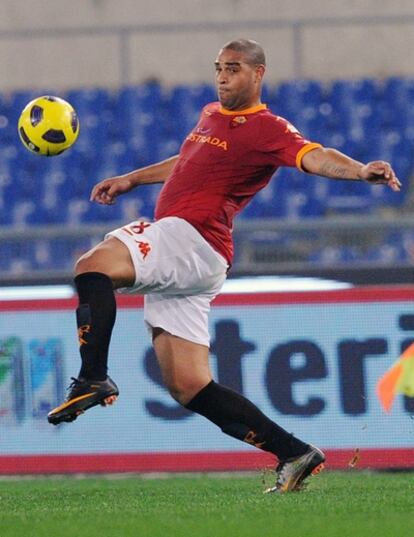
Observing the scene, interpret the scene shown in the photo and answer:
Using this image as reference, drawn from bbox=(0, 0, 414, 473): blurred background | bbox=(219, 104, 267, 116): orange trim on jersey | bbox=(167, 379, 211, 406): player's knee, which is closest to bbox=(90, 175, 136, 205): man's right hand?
bbox=(219, 104, 267, 116): orange trim on jersey

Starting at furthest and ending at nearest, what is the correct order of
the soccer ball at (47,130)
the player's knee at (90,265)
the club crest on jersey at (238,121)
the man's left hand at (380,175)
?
the soccer ball at (47,130), the club crest on jersey at (238,121), the player's knee at (90,265), the man's left hand at (380,175)

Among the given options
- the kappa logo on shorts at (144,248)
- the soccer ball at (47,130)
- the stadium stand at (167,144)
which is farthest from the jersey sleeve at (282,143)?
the stadium stand at (167,144)

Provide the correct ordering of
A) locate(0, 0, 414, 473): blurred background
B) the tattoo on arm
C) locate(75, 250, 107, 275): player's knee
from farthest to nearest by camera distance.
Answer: locate(0, 0, 414, 473): blurred background < locate(75, 250, 107, 275): player's knee < the tattoo on arm

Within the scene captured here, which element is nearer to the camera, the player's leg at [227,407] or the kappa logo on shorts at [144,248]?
the kappa logo on shorts at [144,248]

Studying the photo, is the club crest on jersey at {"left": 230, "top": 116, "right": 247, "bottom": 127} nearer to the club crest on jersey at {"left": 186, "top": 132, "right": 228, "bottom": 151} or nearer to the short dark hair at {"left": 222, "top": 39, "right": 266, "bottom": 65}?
the club crest on jersey at {"left": 186, "top": 132, "right": 228, "bottom": 151}

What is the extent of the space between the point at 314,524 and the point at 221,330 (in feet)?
11.5

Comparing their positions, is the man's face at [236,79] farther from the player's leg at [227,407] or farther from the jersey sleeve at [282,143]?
the player's leg at [227,407]

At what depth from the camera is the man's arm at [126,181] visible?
6.75 m

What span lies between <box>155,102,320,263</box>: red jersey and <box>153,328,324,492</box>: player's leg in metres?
0.51

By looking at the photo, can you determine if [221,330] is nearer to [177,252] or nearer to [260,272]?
[260,272]

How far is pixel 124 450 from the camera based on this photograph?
8.59 m

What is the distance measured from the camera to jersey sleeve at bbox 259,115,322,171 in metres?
6.03

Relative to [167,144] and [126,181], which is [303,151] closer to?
[126,181]

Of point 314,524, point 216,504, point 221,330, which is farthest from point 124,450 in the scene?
point 314,524
